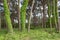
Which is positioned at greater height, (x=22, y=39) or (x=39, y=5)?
(x=39, y=5)

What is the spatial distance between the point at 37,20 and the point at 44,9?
1.78 metres

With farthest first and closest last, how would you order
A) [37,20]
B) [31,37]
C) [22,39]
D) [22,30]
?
[37,20] < [22,30] < [31,37] < [22,39]

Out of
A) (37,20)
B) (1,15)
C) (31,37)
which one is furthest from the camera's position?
(37,20)

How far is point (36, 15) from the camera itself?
878 inches

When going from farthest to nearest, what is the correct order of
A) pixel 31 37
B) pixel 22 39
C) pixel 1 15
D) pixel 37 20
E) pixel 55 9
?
1. pixel 37 20
2. pixel 1 15
3. pixel 55 9
4. pixel 31 37
5. pixel 22 39

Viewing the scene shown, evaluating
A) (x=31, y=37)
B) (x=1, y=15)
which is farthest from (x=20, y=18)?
(x=1, y=15)

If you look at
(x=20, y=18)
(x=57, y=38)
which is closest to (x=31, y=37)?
(x=57, y=38)

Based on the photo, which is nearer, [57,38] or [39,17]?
[57,38]

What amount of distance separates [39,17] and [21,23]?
8435mm

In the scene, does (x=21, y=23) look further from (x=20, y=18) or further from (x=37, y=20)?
(x=37, y=20)

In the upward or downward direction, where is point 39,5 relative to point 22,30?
upward

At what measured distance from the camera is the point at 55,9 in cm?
1602

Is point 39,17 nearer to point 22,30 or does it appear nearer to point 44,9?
point 44,9

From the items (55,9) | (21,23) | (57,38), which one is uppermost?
(55,9)
